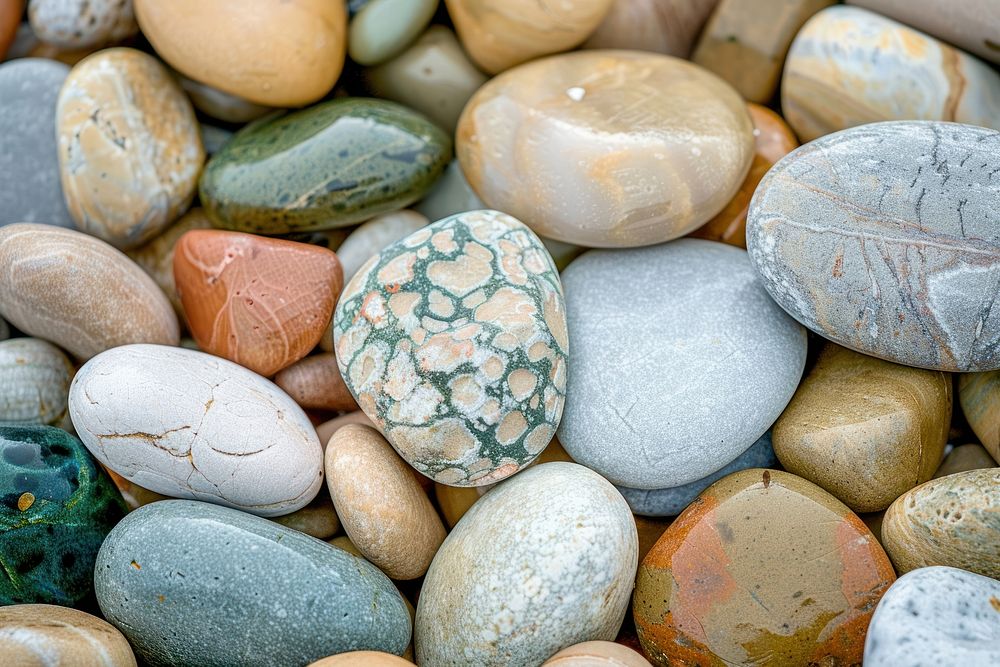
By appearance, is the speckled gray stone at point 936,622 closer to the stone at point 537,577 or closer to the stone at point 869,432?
the stone at point 869,432

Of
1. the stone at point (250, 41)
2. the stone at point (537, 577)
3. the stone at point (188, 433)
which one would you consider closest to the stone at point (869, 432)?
the stone at point (537, 577)

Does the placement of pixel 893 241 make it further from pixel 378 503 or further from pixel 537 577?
pixel 378 503

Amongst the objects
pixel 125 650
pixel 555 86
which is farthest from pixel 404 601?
pixel 555 86

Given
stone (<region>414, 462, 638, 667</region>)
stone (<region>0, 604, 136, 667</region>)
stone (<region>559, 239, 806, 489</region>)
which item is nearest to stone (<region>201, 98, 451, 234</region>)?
stone (<region>559, 239, 806, 489</region>)

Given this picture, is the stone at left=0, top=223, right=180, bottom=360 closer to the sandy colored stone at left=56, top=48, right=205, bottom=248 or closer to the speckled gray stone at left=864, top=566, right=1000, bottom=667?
the sandy colored stone at left=56, top=48, right=205, bottom=248

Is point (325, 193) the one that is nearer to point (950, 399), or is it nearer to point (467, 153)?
point (467, 153)

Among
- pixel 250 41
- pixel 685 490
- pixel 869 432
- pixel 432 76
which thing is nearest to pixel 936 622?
pixel 869 432
